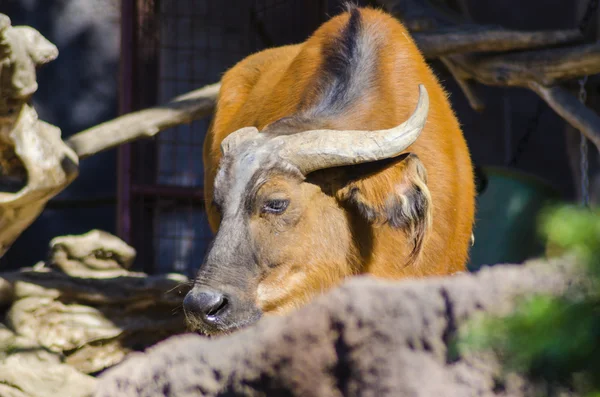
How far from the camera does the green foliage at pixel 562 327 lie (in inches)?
44.0

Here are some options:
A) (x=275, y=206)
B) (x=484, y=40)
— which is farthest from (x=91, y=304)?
(x=484, y=40)

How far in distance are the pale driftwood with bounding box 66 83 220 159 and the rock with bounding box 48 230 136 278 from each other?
0.67 meters

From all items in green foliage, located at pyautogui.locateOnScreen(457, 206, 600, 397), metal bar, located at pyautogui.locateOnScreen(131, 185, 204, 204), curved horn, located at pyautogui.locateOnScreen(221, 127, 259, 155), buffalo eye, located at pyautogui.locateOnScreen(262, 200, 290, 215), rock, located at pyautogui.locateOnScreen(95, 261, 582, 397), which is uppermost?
green foliage, located at pyautogui.locateOnScreen(457, 206, 600, 397)

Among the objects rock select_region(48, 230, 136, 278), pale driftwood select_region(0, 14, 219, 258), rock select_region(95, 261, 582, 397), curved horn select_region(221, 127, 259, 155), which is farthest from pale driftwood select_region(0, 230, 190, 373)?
rock select_region(95, 261, 582, 397)

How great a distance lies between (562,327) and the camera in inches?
44.4

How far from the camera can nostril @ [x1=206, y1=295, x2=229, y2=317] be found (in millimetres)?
3804

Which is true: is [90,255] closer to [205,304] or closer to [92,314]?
[92,314]

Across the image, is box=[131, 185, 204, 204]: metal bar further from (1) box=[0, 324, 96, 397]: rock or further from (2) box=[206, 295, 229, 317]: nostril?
(2) box=[206, 295, 229, 317]: nostril

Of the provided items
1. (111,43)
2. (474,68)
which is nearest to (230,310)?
(474,68)

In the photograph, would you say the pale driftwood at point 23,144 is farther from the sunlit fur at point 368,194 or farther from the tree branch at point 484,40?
the tree branch at point 484,40

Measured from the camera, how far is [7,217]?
17.7ft

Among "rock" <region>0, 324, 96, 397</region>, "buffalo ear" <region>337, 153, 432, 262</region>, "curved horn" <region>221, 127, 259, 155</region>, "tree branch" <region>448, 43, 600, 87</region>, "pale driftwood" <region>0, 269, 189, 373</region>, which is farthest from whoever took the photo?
"tree branch" <region>448, 43, 600, 87</region>

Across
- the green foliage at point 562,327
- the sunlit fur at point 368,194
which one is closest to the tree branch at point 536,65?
the sunlit fur at point 368,194

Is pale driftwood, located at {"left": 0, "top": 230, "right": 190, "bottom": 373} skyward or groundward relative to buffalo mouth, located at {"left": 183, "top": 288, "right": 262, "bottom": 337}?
groundward
